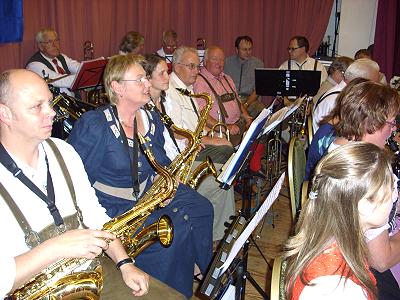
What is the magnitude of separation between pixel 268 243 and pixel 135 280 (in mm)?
2030

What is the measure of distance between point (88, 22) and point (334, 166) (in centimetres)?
529

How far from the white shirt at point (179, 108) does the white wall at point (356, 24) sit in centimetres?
509

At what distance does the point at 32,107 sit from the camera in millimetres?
1973

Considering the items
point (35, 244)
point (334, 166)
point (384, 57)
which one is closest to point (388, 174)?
point (334, 166)

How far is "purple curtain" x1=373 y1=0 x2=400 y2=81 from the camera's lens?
7.82 m

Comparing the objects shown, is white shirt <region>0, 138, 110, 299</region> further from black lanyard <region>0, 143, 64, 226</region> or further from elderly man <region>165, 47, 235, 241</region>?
elderly man <region>165, 47, 235, 241</region>

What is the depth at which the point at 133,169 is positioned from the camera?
2852 millimetres

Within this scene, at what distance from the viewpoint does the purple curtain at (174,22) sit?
18.3 feet

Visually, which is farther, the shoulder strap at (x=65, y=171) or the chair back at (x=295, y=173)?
the chair back at (x=295, y=173)

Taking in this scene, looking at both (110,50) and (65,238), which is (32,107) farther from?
(110,50)

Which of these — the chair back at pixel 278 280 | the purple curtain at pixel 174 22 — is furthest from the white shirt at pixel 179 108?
the chair back at pixel 278 280

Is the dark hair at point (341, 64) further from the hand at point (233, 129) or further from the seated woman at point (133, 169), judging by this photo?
the seated woman at point (133, 169)

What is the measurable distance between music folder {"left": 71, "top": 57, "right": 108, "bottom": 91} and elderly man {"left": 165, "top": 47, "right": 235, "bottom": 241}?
96 centimetres

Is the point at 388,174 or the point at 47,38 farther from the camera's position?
the point at 47,38
